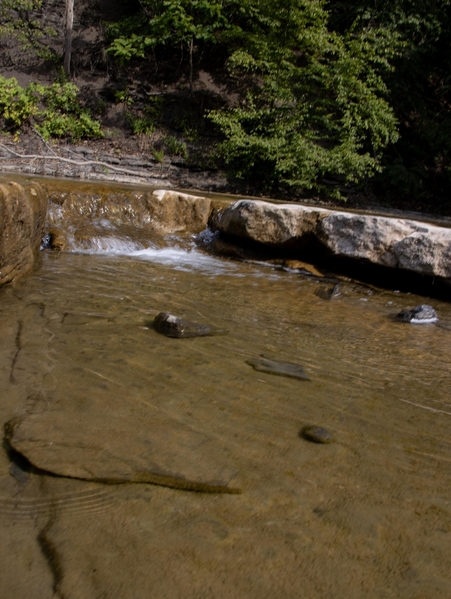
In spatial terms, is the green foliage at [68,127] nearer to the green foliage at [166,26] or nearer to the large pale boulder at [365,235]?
the green foliage at [166,26]

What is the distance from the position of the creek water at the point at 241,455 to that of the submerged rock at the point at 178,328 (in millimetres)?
72

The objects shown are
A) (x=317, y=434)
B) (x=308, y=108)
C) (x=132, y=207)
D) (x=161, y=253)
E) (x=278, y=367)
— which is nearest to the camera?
(x=317, y=434)

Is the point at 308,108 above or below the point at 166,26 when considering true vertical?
below

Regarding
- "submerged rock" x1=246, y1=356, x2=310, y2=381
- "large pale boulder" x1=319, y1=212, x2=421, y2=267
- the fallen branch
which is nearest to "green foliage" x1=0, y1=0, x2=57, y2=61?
the fallen branch

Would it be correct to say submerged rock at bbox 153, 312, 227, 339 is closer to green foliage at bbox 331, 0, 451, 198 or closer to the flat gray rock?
the flat gray rock

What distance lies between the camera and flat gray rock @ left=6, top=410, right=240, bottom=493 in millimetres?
1791

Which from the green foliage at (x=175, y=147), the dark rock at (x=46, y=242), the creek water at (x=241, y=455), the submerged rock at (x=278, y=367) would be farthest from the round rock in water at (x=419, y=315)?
the green foliage at (x=175, y=147)

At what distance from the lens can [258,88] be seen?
14914mm

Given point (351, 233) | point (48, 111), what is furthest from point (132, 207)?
point (48, 111)

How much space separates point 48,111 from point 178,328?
1491cm

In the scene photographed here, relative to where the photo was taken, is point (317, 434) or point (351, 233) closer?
point (317, 434)

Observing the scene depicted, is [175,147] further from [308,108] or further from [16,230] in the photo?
[16,230]

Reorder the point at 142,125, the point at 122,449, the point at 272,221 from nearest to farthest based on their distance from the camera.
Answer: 1. the point at 122,449
2. the point at 272,221
3. the point at 142,125

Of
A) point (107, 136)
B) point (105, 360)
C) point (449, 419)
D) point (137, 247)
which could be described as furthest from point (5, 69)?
point (449, 419)
